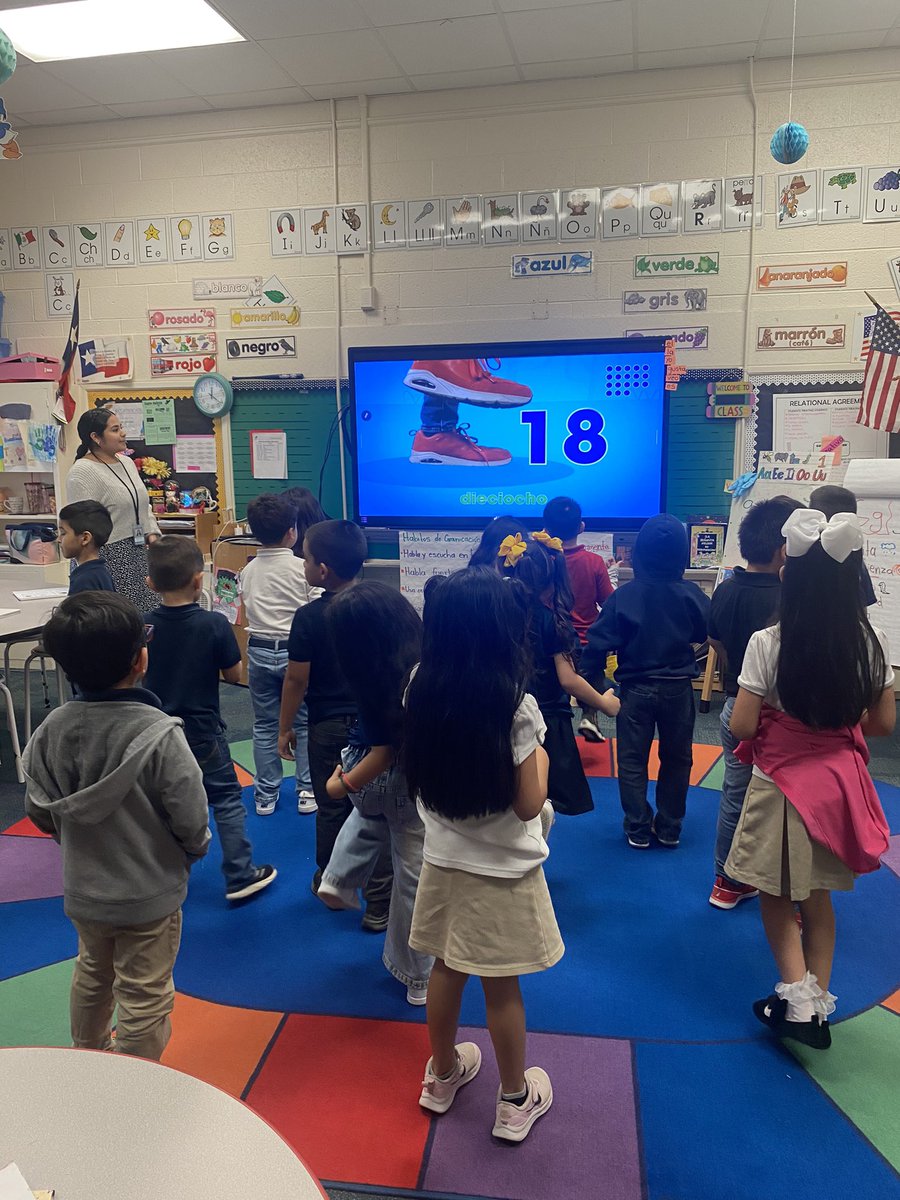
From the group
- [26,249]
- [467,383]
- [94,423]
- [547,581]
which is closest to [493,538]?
[547,581]

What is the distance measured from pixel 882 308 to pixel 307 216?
10.1ft

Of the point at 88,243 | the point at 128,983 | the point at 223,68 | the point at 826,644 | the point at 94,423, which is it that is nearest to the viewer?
the point at 128,983

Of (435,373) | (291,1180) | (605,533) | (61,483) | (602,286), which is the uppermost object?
(602,286)

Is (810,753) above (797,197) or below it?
below

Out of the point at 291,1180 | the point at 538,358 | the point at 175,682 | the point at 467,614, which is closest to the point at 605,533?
the point at 538,358

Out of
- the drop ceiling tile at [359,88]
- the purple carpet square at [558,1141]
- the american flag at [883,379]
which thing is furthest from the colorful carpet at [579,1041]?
the drop ceiling tile at [359,88]

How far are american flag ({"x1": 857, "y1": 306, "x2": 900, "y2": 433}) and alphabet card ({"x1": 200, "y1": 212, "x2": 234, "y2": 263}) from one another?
11.4ft

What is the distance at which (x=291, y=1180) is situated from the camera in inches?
31.7

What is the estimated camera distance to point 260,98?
4.48 metres

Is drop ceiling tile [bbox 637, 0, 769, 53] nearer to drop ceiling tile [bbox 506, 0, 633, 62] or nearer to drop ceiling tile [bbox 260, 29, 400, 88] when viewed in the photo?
drop ceiling tile [bbox 506, 0, 633, 62]

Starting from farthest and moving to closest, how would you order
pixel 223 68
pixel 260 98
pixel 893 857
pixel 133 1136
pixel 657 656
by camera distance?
pixel 260 98, pixel 223 68, pixel 893 857, pixel 657 656, pixel 133 1136

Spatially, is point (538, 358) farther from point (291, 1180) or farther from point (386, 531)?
point (291, 1180)

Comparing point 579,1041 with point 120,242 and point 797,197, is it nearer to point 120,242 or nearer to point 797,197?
point 797,197

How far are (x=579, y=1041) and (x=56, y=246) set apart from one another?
16.8ft
